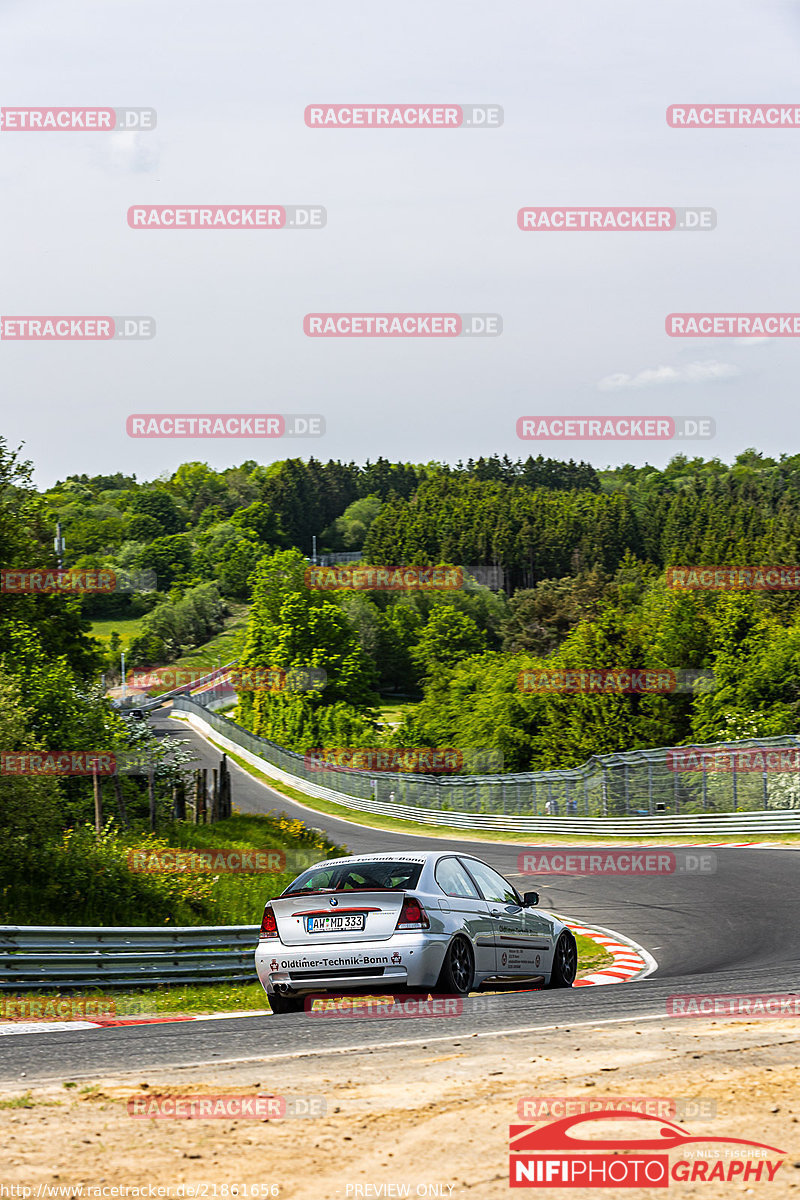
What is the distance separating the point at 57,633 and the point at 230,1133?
36554mm

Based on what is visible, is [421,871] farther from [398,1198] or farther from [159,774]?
[159,774]

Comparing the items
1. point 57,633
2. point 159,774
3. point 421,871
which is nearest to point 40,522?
point 57,633

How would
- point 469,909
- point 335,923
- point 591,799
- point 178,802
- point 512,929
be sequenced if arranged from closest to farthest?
point 335,923 → point 469,909 → point 512,929 → point 178,802 → point 591,799

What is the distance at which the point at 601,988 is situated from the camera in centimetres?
1129

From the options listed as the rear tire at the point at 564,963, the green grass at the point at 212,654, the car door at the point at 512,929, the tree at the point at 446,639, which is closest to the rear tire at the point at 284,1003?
the car door at the point at 512,929

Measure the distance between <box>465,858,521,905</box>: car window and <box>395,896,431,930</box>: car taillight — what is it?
52.7 inches

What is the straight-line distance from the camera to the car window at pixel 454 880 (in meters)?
10.6

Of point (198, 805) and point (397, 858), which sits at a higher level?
point (397, 858)

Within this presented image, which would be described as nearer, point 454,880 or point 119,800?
point 454,880

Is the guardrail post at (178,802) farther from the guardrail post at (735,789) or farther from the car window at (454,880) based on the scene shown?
the car window at (454,880)

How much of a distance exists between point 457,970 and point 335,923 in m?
1.10

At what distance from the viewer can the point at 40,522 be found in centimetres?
3969

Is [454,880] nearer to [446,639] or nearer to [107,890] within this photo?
[107,890]

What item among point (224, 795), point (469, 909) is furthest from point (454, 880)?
point (224, 795)
